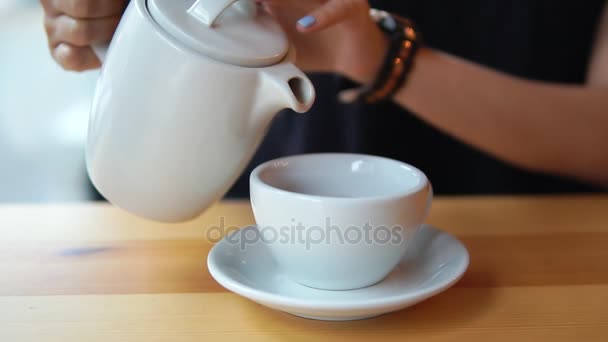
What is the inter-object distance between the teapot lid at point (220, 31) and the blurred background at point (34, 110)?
3.73 feet

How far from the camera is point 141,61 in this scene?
1.28ft

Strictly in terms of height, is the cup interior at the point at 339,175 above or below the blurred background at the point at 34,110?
above

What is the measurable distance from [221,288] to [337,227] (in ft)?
0.41

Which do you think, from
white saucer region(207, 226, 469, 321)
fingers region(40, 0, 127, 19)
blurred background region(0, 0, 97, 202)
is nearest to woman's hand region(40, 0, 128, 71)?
fingers region(40, 0, 127, 19)

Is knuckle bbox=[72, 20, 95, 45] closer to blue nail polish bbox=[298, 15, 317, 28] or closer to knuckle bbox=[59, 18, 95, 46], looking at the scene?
knuckle bbox=[59, 18, 95, 46]

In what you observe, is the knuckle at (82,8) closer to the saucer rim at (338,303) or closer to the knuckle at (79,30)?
the knuckle at (79,30)

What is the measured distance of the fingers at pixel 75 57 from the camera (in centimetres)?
56

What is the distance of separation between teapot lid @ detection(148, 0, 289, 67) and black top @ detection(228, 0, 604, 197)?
530 mm

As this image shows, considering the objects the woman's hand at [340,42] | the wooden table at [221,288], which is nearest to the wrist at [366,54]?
the woman's hand at [340,42]

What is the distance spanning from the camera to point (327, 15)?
21.8 inches

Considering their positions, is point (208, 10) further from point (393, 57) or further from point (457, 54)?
point (457, 54)

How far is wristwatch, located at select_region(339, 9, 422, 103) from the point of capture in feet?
2.41

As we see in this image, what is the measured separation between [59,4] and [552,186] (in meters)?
0.83

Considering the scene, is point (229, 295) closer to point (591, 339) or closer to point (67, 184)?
point (591, 339)
